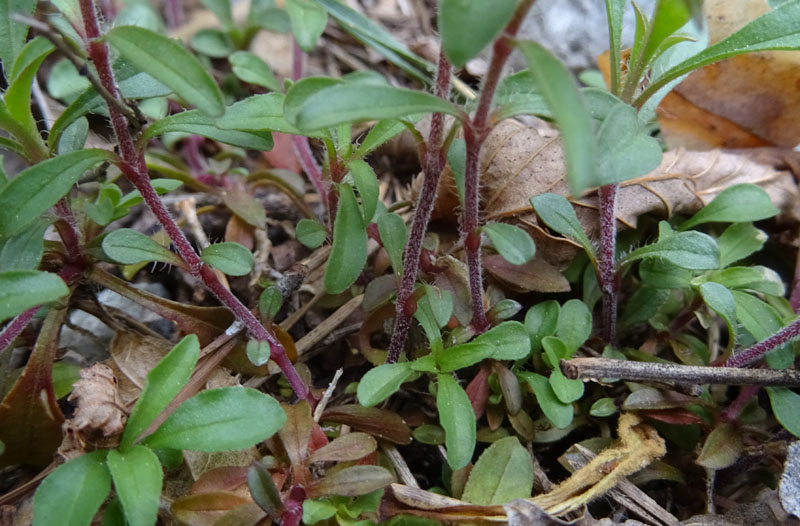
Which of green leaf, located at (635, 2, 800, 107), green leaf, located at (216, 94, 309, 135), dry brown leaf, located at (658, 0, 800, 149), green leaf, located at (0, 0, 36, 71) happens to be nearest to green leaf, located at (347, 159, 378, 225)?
green leaf, located at (216, 94, 309, 135)

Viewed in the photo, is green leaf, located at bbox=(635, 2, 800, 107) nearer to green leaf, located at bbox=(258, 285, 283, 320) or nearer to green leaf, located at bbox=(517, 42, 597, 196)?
green leaf, located at bbox=(517, 42, 597, 196)

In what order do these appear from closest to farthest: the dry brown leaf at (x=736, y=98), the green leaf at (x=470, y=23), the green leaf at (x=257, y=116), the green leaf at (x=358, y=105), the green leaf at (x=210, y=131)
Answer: the green leaf at (x=470, y=23), the green leaf at (x=358, y=105), the green leaf at (x=257, y=116), the green leaf at (x=210, y=131), the dry brown leaf at (x=736, y=98)

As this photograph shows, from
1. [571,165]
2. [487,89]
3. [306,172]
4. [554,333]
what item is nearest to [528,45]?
[487,89]

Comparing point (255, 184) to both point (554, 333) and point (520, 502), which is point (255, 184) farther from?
point (520, 502)

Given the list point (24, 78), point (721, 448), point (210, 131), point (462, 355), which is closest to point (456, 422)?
point (462, 355)

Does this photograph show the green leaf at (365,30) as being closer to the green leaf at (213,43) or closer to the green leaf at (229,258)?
the green leaf at (229,258)

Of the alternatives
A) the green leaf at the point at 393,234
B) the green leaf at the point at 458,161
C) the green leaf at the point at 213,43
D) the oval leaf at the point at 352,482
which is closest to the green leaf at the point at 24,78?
the green leaf at the point at 393,234

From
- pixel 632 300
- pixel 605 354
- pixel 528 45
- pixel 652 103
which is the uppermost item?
pixel 528 45
